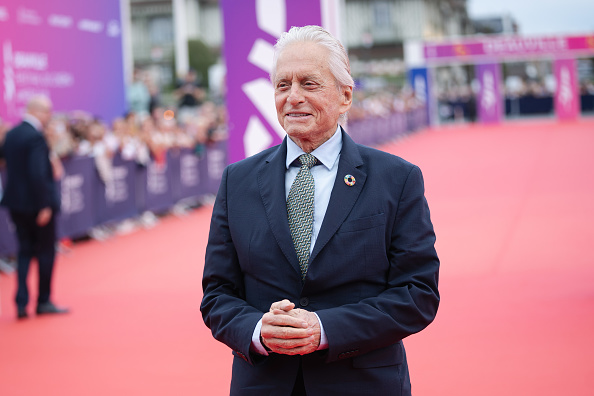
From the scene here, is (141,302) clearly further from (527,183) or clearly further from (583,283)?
(527,183)

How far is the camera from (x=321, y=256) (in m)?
2.28

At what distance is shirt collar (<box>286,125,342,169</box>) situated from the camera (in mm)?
2441

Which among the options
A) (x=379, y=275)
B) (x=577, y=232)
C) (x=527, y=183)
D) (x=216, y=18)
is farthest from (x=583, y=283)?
(x=216, y=18)

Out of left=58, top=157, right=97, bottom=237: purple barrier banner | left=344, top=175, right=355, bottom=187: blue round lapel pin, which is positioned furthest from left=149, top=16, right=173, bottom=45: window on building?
left=344, top=175, right=355, bottom=187: blue round lapel pin

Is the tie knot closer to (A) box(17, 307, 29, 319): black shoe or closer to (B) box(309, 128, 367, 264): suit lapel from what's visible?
(B) box(309, 128, 367, 264): suit lapel

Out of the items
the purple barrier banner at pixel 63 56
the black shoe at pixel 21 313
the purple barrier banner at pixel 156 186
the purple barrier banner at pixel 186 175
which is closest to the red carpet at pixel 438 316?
the black shoe at pixel 21 313

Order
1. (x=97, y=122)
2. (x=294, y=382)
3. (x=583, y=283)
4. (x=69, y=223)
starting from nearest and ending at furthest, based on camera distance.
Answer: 1. (x=294, y=382)
2. (x=583, y=283)
3. (x=69, y=223)
4. (x=97, y=122)

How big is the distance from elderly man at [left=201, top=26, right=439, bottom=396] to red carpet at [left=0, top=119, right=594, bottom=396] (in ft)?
8.63

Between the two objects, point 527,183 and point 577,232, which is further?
point 527,183

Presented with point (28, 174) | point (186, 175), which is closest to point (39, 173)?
point (28, 174)

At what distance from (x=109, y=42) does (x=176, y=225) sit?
5.43 metres

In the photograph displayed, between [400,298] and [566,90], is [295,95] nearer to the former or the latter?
[400,298]

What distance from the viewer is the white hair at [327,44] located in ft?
7.74

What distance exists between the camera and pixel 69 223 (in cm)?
1119
